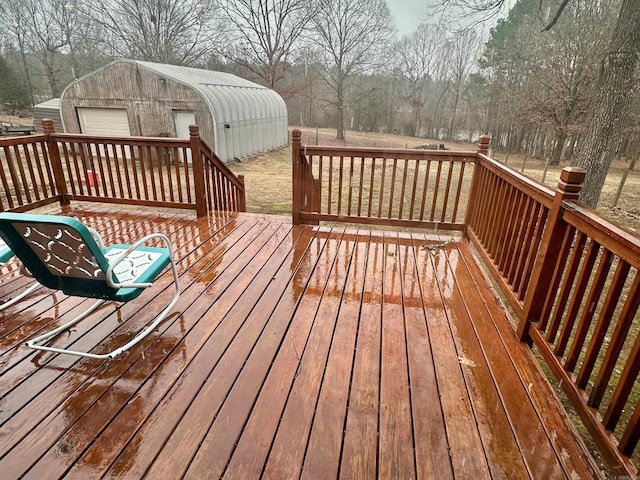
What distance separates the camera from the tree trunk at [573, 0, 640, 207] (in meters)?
4.61

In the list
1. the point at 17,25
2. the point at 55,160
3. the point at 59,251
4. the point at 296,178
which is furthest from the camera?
the point at 17,25

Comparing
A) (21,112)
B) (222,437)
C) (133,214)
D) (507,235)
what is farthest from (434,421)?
(21,112)

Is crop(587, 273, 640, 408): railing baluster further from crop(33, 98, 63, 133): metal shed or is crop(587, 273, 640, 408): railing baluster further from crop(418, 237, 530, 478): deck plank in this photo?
crop(33, 98, 63, 133): metal shed

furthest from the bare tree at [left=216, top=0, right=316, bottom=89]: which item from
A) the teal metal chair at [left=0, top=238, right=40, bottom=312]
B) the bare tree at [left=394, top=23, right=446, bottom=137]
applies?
the teal metal chair at [left=0, top=238, right=40, bottom=312]

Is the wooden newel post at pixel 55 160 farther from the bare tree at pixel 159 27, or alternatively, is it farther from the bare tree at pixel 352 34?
the bare tree at pixel 352 34

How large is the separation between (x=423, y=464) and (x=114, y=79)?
46.0 feet

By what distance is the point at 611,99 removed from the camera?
486 centimetres

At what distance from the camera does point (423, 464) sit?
1.40 metres

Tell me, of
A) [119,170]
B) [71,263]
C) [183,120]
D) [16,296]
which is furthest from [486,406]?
[183,120]

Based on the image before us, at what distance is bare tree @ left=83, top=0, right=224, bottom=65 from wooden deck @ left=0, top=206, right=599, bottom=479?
810 inches

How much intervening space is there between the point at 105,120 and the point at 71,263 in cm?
1299

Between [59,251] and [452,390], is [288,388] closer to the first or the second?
[452,390]

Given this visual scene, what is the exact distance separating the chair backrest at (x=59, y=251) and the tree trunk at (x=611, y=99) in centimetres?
622

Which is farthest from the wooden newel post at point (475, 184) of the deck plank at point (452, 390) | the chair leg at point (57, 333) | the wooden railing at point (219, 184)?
the chair leg at point (57, 333)
